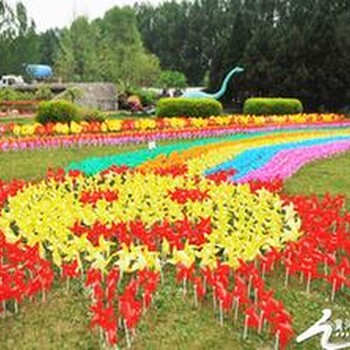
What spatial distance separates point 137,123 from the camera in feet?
65.9

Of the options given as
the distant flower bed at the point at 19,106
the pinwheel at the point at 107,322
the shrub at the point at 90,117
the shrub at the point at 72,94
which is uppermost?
the pinwheel at the point at 107,322

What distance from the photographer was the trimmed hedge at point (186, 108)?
24.7m

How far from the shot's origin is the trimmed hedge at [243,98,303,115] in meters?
26.9

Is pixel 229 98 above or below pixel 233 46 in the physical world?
below

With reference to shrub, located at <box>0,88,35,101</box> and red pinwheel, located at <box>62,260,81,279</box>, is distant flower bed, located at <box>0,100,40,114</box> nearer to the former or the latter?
shrub, located at <box>0,88,35,101</box>

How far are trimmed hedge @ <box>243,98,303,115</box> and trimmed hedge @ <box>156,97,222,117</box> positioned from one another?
8.62ft

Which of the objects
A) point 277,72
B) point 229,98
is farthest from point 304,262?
point 229,98

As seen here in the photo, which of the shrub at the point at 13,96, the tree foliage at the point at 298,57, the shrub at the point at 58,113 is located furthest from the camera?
the shrub at the point at 13,96

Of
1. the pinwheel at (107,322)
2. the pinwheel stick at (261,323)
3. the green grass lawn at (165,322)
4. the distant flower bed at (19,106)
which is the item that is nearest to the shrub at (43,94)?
the distant flower bed at (19,106)

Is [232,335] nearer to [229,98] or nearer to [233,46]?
[229,98]

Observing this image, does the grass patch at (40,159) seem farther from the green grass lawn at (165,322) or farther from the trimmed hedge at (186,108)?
the trimmed hedge at (186,108)

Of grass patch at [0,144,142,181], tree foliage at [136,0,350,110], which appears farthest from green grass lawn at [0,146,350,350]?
tree foliage at [136,0,350,110]

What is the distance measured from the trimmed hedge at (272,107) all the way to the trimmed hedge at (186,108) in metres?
2.63

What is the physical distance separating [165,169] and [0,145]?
255 inches
